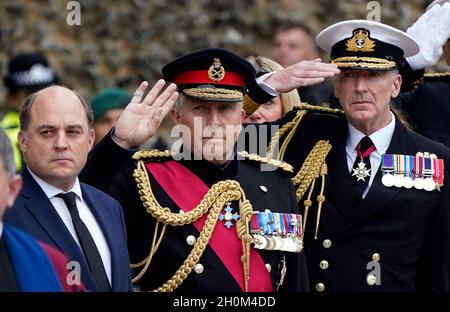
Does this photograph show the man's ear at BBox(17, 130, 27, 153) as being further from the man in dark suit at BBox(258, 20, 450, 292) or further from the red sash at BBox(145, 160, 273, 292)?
the man in dark suit at BBox(258, 20, 450, 292)

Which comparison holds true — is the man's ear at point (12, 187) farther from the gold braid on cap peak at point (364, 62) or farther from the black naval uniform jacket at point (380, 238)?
the gold braid on cap peak at point (364, 62)

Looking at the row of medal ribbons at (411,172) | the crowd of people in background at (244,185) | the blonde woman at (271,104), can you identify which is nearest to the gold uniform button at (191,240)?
the crowd of people in background at (244,185)

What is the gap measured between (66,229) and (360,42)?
180 cm

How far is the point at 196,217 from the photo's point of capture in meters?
6.24

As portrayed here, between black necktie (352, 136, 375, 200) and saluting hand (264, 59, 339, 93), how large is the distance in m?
0.36

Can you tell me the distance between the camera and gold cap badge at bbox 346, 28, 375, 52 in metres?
6.77

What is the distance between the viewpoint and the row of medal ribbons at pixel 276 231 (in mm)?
6309

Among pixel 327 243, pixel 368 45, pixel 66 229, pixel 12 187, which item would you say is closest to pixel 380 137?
pixel 368 45

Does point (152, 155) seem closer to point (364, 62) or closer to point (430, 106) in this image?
point (364, 62)

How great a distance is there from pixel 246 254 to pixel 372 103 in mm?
974

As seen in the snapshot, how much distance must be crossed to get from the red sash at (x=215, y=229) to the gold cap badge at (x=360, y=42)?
3.33 feet

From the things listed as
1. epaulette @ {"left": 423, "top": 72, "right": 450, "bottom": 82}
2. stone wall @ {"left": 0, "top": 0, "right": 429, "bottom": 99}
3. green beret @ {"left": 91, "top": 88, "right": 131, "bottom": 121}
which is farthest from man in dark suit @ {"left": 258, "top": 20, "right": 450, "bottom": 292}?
stone wall @ {"left": 0, "top": 0, "right": 429, "bottom": 99}
